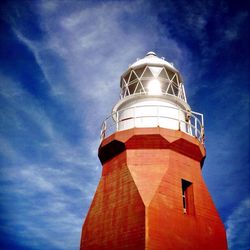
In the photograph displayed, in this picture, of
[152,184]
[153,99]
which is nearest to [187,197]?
[152,184]

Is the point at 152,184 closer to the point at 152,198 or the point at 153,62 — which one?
the point at 152,198

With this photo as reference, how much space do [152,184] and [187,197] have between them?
5.63 ft

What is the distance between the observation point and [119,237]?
10.5 metres

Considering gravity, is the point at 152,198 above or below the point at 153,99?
below

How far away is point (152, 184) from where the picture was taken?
10883 millimetres

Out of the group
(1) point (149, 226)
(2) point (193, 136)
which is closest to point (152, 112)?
(2) point (193, 136)

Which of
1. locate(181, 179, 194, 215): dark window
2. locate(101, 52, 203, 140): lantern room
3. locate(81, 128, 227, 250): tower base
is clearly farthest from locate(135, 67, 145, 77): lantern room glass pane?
locate(181, 179, 194, 215): dark window

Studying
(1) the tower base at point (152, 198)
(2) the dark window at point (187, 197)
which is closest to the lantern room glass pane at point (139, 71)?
(1) the tower base at point (152, 198)

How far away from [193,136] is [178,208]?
3228 mm

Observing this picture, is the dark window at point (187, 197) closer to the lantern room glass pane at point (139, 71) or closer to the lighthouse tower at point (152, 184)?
the lighthouse tower at point (152, 184)

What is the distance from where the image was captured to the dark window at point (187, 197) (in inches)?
449

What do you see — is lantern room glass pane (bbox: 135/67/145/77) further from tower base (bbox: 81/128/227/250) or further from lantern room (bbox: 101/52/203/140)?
tower base (bbox: 81/128/227/250)

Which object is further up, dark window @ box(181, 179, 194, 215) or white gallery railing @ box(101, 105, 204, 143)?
white gallery railing @ box(101, 105, 204, 143)

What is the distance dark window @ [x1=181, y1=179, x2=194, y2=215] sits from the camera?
11.4 metres
